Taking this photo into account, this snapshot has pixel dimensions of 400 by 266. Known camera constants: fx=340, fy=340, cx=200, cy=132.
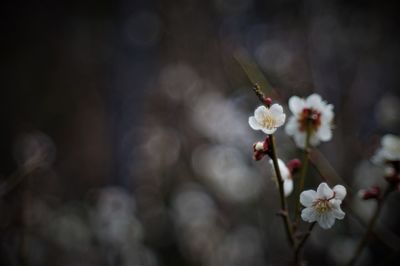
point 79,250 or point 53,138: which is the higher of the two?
point 53,138

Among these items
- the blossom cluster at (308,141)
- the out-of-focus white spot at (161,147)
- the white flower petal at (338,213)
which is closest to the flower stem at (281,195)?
the blossom cluster at (308,141)

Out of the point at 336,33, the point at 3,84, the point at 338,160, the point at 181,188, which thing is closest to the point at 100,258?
the point at 181,188

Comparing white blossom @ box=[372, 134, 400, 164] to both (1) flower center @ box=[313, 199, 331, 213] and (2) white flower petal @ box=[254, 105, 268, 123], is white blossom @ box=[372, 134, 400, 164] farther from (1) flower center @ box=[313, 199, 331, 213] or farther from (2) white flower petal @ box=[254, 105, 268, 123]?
(2) white flower petal @ box=[254, 105, 268, 123]

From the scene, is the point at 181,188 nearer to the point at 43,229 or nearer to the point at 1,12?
the point at 43,229

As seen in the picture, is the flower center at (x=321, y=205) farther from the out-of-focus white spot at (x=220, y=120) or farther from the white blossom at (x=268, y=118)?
the out-of-focus white spot at (x=220, y=120)

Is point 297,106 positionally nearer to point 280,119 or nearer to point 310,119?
point 310,119

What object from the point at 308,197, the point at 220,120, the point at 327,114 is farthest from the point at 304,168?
the point at 220,120

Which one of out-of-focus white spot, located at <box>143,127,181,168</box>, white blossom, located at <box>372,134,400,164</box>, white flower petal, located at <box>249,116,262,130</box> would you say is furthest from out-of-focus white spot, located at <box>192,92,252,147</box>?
white flower petal, located at <box>249,116,262,130</box>
